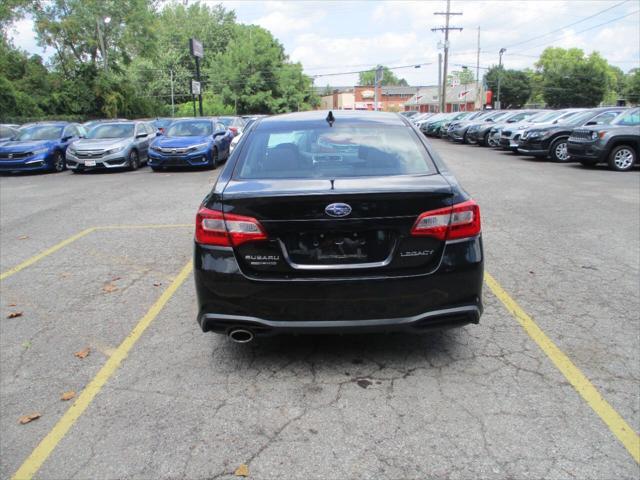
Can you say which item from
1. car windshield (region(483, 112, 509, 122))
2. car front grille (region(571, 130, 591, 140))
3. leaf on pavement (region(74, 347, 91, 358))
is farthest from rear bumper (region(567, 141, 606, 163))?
leaf on pavement (region(74, 347, 91, 358))

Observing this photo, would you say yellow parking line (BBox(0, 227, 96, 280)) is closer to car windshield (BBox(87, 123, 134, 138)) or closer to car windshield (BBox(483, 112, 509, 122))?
car windshield (BBox(87, 123, 134, 138))

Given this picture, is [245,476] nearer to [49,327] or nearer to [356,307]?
[356,307]

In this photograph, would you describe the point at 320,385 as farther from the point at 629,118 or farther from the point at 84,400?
the point at 629,118

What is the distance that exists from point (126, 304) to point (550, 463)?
144 inches

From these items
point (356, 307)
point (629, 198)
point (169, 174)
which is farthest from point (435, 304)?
point (169, 174)

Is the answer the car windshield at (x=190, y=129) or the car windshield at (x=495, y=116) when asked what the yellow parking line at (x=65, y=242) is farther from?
the car windshield at (x=495, y=116)

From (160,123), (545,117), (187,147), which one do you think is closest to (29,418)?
(187,147)

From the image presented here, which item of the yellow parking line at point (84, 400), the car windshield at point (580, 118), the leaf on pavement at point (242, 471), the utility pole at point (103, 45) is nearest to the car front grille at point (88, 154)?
the yellow parking line at point (84, 400)

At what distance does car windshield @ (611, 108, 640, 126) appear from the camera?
14.1m

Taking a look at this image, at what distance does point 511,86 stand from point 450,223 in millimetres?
101775

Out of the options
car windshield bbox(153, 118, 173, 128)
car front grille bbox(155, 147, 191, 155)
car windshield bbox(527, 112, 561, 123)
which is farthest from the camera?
car windshield bbox(153, 118, 173, 128)

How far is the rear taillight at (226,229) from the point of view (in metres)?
3.13

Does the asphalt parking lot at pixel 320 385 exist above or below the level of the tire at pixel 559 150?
below

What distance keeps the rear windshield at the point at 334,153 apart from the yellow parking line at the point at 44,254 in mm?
3588
